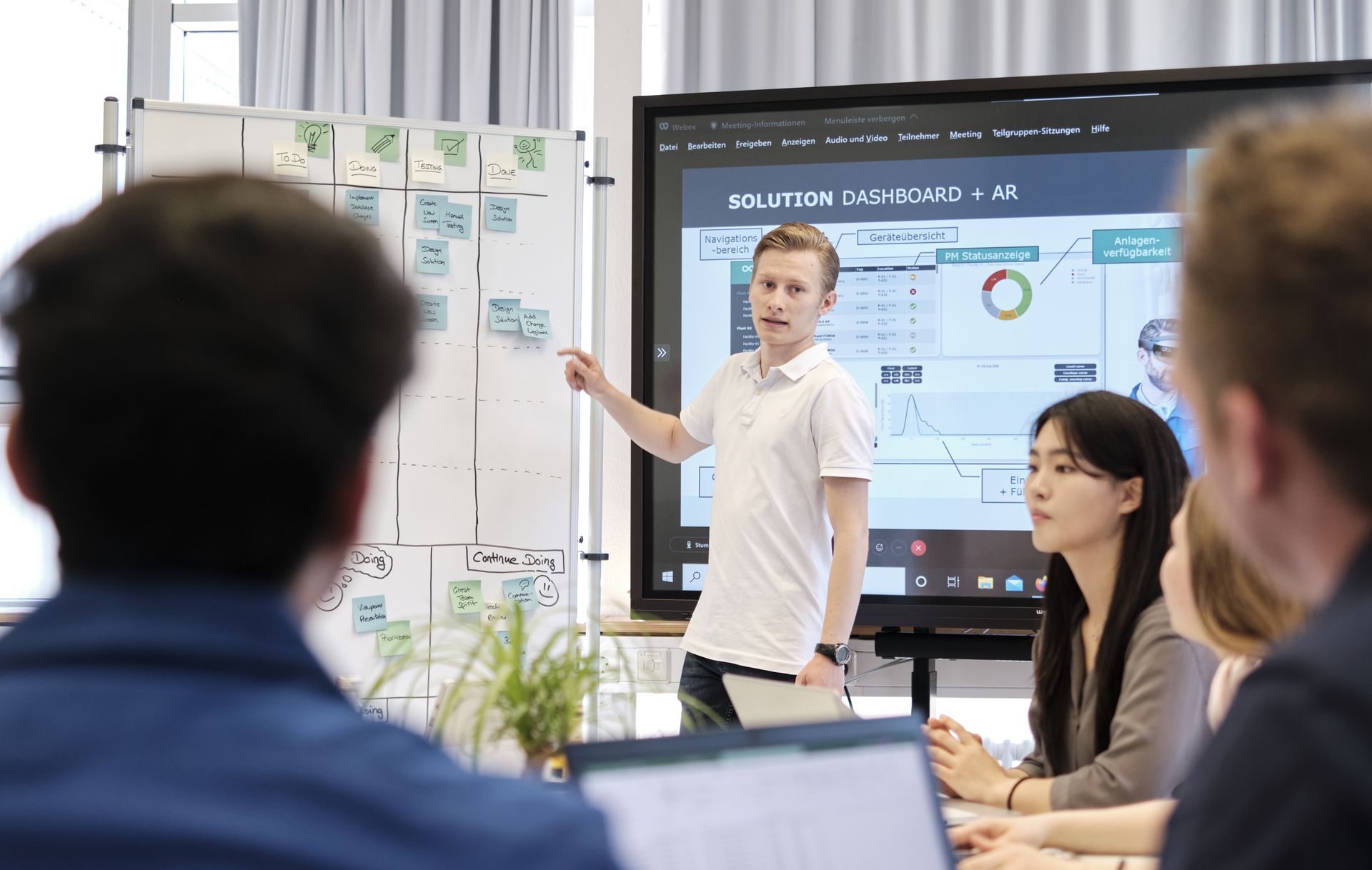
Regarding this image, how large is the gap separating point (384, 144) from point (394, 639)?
4.23 ft

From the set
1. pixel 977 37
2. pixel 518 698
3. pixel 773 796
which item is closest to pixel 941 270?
pixel 977 37

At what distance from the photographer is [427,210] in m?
2.98

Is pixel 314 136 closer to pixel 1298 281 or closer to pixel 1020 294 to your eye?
pixel 1020 294

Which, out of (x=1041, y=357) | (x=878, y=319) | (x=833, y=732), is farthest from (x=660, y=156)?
(x=833, y=732)

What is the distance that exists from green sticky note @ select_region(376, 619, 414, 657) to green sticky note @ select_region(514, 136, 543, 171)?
49.1 inches

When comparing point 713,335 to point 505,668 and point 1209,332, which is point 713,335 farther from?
point 1209,332

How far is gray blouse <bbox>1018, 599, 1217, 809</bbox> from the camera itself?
1489 mm

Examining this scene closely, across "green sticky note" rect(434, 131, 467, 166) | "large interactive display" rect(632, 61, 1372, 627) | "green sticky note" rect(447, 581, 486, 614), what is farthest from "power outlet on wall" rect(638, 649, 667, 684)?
"green sticky note" rect(434, 131, 467, 166)

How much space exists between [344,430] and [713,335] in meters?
2.80

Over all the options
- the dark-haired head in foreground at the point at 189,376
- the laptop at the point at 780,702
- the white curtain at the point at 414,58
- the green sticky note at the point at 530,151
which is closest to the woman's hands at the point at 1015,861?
the laptop at the point at 780,702

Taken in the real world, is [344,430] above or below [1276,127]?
below

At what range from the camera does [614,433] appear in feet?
11.7

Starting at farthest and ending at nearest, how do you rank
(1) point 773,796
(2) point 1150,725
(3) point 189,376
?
(2) point 1150,725
(1) point 773,796
(3) point 189,376

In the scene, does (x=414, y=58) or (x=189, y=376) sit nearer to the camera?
(x=189, y=376)
